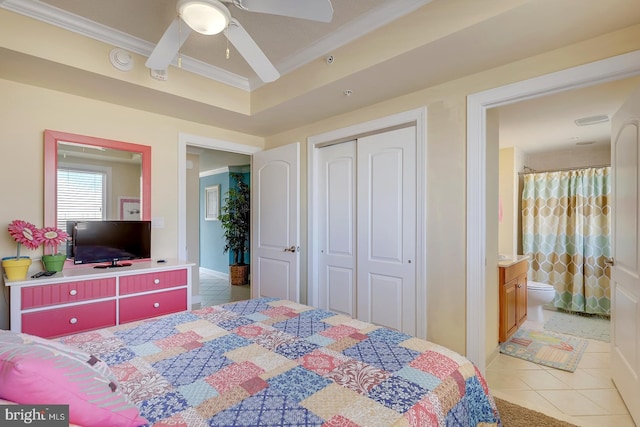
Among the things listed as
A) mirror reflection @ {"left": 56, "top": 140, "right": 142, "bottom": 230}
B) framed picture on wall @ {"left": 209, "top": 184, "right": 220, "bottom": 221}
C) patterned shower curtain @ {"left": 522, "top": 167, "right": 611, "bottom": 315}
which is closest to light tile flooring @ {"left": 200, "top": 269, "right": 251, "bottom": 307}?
framed picture on wall @ {"left": 209, "top": 184, "right": 220, "bottom": 221}

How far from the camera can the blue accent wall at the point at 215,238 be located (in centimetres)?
659

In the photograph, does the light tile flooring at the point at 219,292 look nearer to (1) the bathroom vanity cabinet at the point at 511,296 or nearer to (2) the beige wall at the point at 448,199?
(2) the beige wall at the point at 448,199

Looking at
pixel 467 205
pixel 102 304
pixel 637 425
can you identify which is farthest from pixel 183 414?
pixel 637 425

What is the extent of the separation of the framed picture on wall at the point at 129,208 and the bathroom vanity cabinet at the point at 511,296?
338cm

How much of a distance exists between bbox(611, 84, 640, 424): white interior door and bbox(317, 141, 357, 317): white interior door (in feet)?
6.44

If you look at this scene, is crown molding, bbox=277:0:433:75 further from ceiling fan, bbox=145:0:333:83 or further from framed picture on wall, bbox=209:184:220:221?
framed picture on wall, bbox=209:184:220:221

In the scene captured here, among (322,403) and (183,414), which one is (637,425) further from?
(183,414)

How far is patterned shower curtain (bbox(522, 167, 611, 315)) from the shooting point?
393 centimetres

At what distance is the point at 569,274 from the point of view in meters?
4.16

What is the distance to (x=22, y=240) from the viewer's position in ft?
7.42

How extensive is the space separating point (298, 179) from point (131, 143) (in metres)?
1.62

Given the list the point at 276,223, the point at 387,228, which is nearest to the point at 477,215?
the point at 387,228

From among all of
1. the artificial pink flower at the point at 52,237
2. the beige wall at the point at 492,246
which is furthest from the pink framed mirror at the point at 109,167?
the beige wall at the point at 492,246

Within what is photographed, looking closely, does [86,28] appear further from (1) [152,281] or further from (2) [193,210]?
(2) [193,210]
